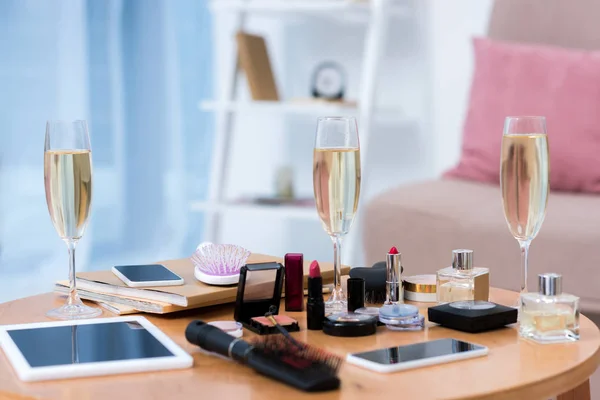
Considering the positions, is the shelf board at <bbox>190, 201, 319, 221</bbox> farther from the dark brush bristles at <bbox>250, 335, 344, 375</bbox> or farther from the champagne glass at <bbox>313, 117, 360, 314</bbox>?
the dark brush bristles at <bbox>250, 335, 344, 375</bbox>

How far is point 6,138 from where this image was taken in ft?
8.39

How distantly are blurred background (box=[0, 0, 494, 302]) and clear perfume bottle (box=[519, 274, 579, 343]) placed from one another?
173 cm

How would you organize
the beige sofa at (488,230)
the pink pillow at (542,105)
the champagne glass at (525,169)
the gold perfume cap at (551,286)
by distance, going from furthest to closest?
the pink pillow at (542,105)
the beige sofa at (488,230)
the champagne glass at (525,169)
the gold perfume cap at (551,286)

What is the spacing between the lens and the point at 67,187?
1.02 meters

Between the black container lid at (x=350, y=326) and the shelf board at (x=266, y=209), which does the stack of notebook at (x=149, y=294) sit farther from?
the shelf board at (x=266, y=209)

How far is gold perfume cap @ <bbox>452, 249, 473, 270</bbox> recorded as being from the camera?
1053mm

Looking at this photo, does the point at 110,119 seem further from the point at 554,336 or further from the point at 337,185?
the point at 554,336

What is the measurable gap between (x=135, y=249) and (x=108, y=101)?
0.54m

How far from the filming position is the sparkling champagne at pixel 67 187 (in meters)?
1.02

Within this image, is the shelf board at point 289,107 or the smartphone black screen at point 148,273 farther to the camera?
the shelf board at point 289,107

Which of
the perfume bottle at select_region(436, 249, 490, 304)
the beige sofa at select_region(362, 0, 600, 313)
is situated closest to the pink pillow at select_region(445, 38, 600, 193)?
the beige sofa at select_region(362, 0, 600, 313)

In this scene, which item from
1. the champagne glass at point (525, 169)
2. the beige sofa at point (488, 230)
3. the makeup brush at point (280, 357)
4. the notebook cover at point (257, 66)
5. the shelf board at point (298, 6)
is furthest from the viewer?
the notebook cover at point (257, 66)

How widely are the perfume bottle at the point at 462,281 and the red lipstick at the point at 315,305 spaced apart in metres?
0.19

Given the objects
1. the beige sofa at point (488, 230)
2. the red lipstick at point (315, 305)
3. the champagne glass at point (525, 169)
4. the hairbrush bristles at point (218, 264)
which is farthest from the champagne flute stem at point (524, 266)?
the beige sofa at point (488, 230)
